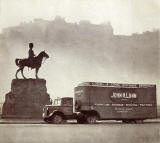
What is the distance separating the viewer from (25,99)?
6.61 m

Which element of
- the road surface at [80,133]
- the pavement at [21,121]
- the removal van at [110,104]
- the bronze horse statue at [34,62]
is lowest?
the road surface at [80,133]

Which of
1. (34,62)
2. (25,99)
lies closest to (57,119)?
(25,99)

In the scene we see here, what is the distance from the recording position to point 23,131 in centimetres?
637

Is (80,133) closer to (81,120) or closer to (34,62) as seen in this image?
(81,120)

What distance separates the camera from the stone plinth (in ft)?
21.5

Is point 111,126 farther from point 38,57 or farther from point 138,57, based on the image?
point 38,57

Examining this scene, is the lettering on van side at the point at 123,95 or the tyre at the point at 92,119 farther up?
the lettering on van side at the point at 123,95

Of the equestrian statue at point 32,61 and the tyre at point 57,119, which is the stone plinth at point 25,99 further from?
the tyre at point 57,119

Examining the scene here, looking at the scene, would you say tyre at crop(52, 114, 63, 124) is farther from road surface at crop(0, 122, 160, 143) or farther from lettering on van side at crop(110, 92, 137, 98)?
lettering on van side at crop(110, 92, 137, 98)

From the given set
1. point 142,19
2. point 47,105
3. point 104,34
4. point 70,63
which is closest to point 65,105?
point 47,105

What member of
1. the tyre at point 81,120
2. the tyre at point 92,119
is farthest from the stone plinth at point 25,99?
the tyre at point 92,119

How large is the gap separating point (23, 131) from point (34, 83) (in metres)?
0.87

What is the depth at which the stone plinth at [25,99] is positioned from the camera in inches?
258

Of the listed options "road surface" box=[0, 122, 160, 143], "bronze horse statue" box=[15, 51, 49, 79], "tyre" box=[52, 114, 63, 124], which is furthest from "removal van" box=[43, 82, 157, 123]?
"bronze horse statue" box=[15, 51, 49, 79]
